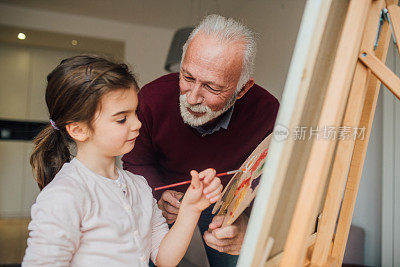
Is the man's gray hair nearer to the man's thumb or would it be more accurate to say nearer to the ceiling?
the man's thumb

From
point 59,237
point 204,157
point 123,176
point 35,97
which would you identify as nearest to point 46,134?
point 123,176

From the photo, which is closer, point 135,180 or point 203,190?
point 203,190

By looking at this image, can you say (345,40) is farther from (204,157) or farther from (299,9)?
(299,9)

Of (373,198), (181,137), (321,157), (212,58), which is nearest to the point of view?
(321,157)

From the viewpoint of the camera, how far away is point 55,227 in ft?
2.14

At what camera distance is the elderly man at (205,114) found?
1.17 m

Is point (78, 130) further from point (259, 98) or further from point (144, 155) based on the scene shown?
point (259, 98)

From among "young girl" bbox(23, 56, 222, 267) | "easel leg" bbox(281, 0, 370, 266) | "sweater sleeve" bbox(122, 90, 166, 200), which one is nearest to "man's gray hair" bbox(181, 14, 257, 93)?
"sweater sleeve" bbox(122, 90, 166, 200)

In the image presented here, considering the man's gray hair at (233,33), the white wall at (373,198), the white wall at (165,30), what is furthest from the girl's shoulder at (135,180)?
the white wall at (165,30)

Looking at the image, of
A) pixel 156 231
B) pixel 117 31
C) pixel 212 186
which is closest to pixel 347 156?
pixel 212 186

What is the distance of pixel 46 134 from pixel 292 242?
2.32 feet

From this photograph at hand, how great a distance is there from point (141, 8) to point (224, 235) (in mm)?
3551

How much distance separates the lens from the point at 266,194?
0.50m

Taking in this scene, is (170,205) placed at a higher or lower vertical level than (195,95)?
lower
